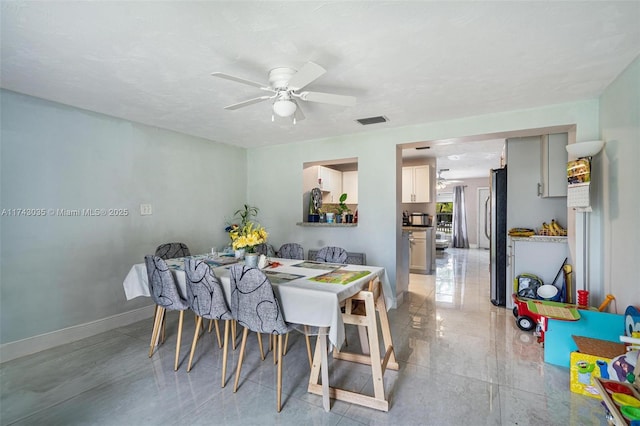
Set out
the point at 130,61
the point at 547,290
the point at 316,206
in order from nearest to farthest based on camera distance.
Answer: the point at 130,61
the point at 547,290
the point at 316,206

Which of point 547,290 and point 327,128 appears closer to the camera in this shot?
point 547,290

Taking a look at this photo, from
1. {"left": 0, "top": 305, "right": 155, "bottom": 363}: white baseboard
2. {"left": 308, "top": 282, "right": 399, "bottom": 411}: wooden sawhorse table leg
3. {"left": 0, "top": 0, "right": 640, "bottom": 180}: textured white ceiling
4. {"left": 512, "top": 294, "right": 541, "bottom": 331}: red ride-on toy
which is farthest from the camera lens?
{"left": 512, "top": 294, "right": 541, "bottom": 331}: red ride-on toy

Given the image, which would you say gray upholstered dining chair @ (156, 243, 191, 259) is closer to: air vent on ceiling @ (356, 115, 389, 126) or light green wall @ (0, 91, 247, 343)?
light green wall @ (0, 91, 247, 343)

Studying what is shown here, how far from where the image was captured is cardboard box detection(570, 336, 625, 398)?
2.03 meters

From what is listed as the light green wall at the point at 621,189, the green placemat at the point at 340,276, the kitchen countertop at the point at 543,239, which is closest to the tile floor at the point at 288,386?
the green placemat at the point at 340,276

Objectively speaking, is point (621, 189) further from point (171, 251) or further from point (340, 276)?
point (171, 251)

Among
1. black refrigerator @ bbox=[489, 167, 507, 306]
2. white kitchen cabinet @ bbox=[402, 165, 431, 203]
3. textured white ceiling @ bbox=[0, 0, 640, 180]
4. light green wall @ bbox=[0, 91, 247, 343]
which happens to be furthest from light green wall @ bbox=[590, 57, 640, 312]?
light green wall @ bbox=[0, 91, 247, 343]

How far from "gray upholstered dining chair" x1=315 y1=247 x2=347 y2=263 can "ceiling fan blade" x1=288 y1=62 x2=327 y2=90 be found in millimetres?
1685

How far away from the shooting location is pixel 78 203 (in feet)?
10.4

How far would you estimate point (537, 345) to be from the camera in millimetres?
2898

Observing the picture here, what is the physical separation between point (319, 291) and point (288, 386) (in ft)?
2.88

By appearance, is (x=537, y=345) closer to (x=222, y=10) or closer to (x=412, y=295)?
(x=412, y=295)

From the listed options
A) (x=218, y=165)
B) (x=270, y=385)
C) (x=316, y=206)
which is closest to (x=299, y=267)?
(x=270, y=385)

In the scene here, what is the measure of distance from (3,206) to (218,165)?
253 centimetres
